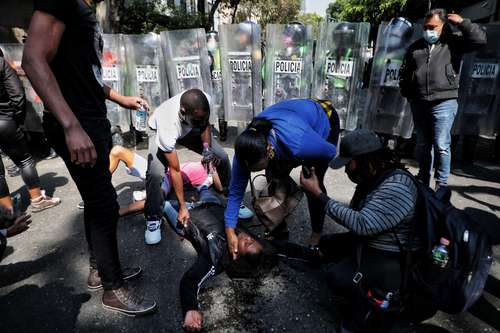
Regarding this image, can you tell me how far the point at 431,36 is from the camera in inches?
126

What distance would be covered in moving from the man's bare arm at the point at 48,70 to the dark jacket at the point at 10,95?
240 centimetres

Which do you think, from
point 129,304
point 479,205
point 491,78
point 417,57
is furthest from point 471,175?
point 129,304

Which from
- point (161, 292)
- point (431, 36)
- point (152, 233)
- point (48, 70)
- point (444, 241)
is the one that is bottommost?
point (161, 292)

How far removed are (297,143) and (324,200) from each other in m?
0.38

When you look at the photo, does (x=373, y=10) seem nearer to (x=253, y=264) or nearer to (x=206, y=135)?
(x=206, y=135)

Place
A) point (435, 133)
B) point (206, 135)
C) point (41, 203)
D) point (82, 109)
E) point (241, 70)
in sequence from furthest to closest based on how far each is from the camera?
1. point (241, 70)
2. point (41, 203)
3. point (435, 133)
4. point (206, 135)
5. point (82, 109)

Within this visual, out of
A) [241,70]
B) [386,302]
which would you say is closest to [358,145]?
[386,302]

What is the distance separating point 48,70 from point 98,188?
667 mm

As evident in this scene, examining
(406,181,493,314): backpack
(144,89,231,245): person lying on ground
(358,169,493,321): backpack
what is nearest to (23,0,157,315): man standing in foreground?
(144,89,231,245): person lying on ground

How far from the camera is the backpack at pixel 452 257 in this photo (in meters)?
1.54

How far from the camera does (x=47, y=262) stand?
2.71m

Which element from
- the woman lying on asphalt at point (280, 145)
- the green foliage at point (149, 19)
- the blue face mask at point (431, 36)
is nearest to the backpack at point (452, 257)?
the woman lying on asphalt at point (280, 145)

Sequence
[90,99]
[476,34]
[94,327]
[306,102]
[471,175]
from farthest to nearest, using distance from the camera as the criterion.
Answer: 1. [471,175]
2. [476,34]
3. [306,102]
4. [94,327]
5. [90,99]

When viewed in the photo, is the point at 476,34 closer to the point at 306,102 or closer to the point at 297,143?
the point at 306,102
